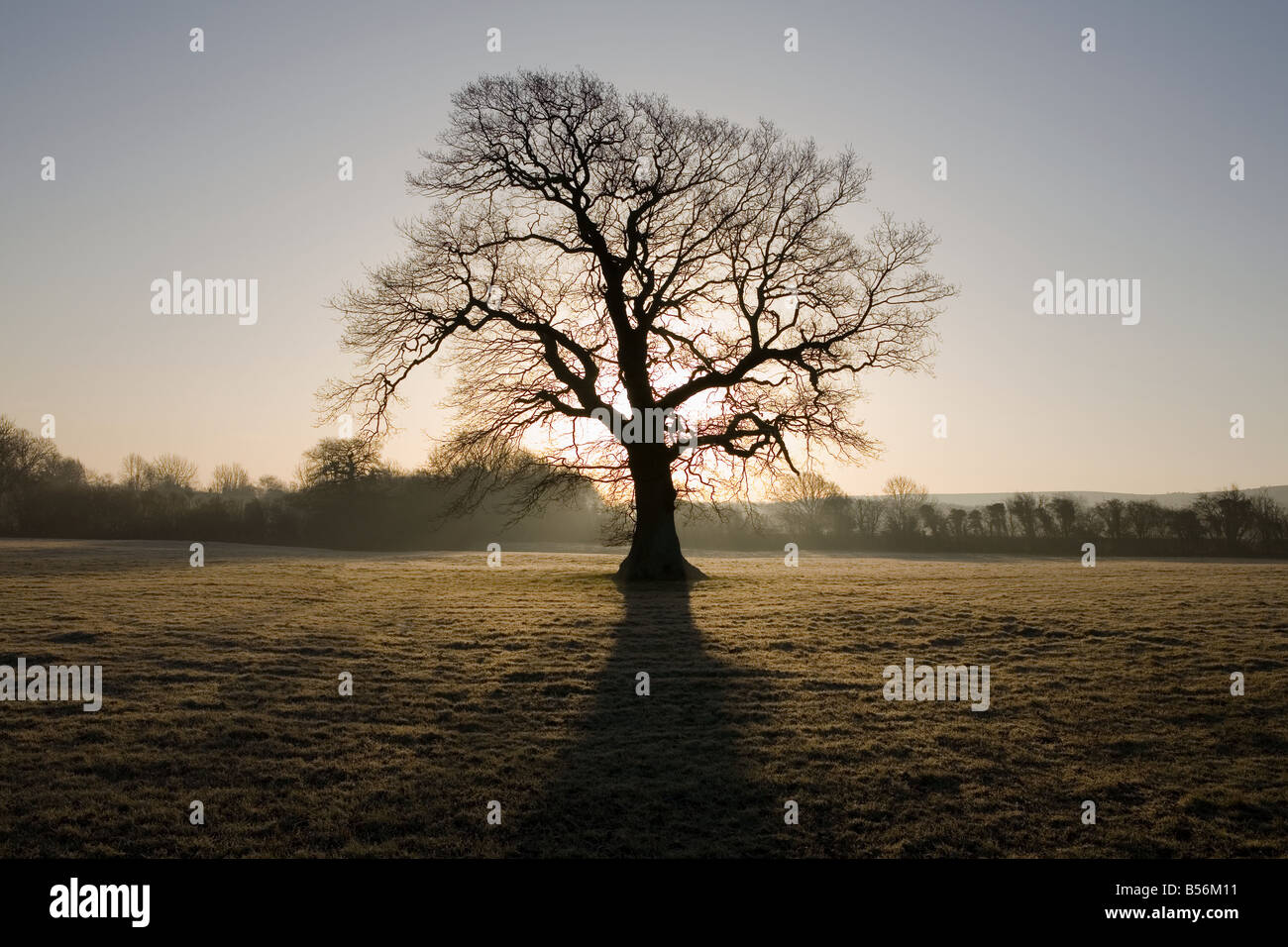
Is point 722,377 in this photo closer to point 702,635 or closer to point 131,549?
point 702,635

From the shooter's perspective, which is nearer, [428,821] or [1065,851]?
[1065,851]

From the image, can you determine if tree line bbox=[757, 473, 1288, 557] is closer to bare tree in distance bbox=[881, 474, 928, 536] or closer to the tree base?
bare tree in distance bbox=[881, 474, 928, 536]

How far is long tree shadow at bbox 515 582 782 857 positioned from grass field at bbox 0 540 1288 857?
→ 4cm

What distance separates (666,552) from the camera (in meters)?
29.3

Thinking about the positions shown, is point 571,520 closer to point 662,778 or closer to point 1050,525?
point 1050,525

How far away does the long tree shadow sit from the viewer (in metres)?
7.38

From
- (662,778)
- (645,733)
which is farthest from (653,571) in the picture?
(662,778)

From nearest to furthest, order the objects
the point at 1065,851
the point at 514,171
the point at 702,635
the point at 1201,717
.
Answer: the point at 1065,851
the point at 1201,717
the point at 702,635
the point at 514,171

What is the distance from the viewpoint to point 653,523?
29.2 m

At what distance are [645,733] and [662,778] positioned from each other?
1.68 metres

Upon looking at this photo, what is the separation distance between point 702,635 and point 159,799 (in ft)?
36.9

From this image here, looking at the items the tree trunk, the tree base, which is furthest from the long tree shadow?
the tree trunk

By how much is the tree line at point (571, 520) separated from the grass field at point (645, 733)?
36.1 meters
